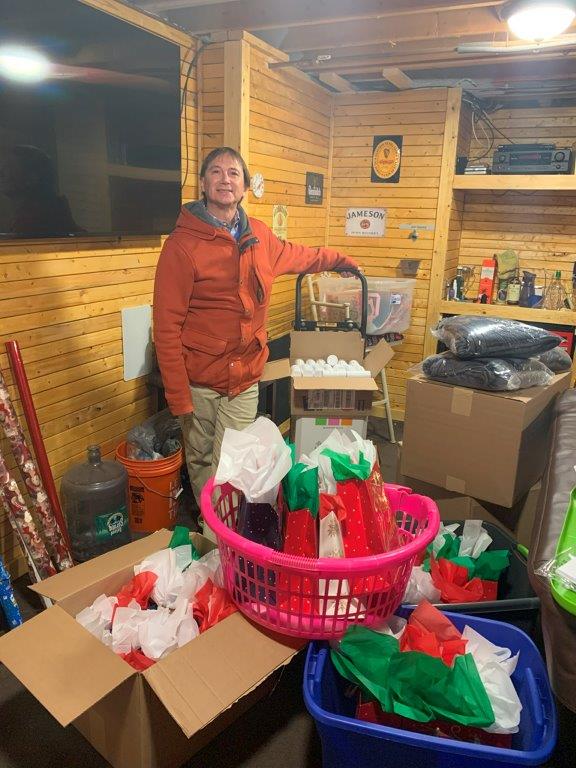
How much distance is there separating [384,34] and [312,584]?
262 cm

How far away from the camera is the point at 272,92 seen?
3.29 metres

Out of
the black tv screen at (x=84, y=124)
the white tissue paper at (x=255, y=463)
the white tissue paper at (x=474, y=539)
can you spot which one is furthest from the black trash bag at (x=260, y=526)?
the black tv screen at (x=84, y=124)

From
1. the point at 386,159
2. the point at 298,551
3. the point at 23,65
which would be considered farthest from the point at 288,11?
the point at 298,551

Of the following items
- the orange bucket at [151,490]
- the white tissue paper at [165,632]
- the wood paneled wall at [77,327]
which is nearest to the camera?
the white tissue paper at [165,632]

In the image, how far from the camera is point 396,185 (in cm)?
416

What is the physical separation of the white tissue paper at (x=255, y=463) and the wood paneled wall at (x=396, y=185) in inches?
121

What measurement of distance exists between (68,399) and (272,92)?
2.08 m

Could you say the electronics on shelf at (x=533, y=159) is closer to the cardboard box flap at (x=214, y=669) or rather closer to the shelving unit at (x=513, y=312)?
the shelving unit at (x=513, y=312)

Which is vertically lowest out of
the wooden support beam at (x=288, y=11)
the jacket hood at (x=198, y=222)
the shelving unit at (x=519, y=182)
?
the jacket hood at (x=198, y=222)

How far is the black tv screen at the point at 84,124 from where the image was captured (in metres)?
1.94

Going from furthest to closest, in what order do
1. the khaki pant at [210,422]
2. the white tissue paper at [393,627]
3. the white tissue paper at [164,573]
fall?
the khaki pant at [210,422]
the white tissue paper at [164,573]
the white tissue paper at [393,627]

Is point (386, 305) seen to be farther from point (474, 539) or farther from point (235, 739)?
point (235, 739)

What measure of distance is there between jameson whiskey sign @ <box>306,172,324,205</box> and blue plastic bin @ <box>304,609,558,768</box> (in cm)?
326

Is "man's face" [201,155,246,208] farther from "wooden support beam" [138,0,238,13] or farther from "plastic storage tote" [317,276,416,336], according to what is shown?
"plastic storage tote" [317,276,416,336]
